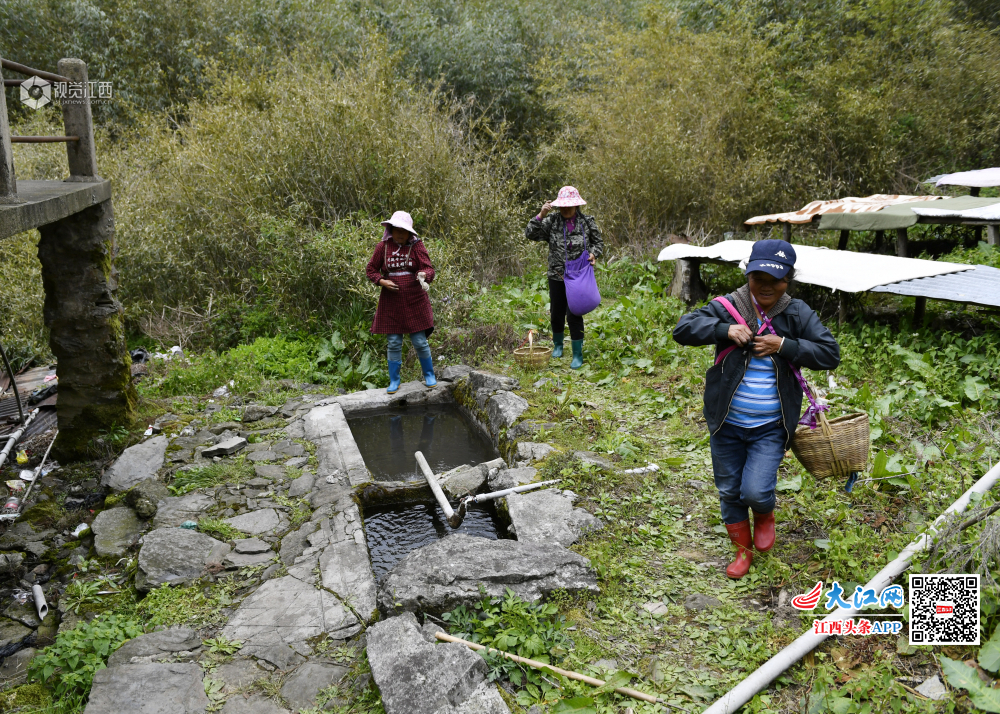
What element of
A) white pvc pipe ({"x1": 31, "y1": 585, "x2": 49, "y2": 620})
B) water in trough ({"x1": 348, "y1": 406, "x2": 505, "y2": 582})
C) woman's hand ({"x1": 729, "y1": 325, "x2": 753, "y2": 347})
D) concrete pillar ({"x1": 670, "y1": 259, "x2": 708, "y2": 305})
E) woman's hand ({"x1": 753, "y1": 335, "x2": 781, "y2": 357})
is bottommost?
water in trough ({"x1": 348, "y1": 406, "x2": 505, "y2": 582})

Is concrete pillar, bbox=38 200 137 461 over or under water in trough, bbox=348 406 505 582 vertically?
over

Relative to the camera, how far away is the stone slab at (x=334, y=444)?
17.7ft

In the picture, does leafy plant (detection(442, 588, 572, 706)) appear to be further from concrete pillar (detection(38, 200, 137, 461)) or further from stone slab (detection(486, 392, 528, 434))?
concrete pillar (detection(38, 200, 137, 461))

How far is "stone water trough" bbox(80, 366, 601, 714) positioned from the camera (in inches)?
119

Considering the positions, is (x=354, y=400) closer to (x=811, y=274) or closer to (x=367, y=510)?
(x=367, y=510)

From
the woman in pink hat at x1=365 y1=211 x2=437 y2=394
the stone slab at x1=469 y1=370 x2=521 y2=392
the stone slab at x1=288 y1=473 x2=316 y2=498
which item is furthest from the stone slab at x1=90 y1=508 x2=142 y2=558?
the stone slab at x1=469 y1=370 x2=521 y2=392

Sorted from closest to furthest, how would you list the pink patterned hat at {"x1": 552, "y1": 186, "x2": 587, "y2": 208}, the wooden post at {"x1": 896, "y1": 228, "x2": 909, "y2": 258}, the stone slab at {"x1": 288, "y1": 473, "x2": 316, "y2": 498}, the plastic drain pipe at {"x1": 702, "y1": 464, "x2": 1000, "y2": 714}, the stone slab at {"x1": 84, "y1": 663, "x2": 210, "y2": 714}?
the plastic drain pipe at {"x1": 702, "y1": 464, "x2": 1000, "y2": 714}
the stone slab at {"x1": 84, "y1": 663, "x2": 210, "y2": 714}
the stone slab at {"x1": 288, "y1": 473, "x2": 316, "y2": 498}
the pink patterned hat at {"x1": 552, "y1": 186, "x2": 587, "y2": 208}
the wooden post at {"x1": 896, "y1": 228, "x2": 909, "y2": 258}

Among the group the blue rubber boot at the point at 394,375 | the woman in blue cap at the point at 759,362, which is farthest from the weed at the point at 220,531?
the woman in blue cap at the point at 759,362

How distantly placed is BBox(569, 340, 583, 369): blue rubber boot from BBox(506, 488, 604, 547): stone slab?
8.96ft

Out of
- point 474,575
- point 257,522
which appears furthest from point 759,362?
point 257,522

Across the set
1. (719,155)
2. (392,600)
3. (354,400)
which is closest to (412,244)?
(354,400)

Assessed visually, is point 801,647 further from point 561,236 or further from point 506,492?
point 561,236

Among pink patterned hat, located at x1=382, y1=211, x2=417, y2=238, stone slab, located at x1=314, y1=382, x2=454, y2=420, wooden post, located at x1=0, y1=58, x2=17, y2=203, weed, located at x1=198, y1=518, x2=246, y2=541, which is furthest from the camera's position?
stone slab, located at x1=314, y1=382, x2=454, y2=420

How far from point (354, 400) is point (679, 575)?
424 centimetres
